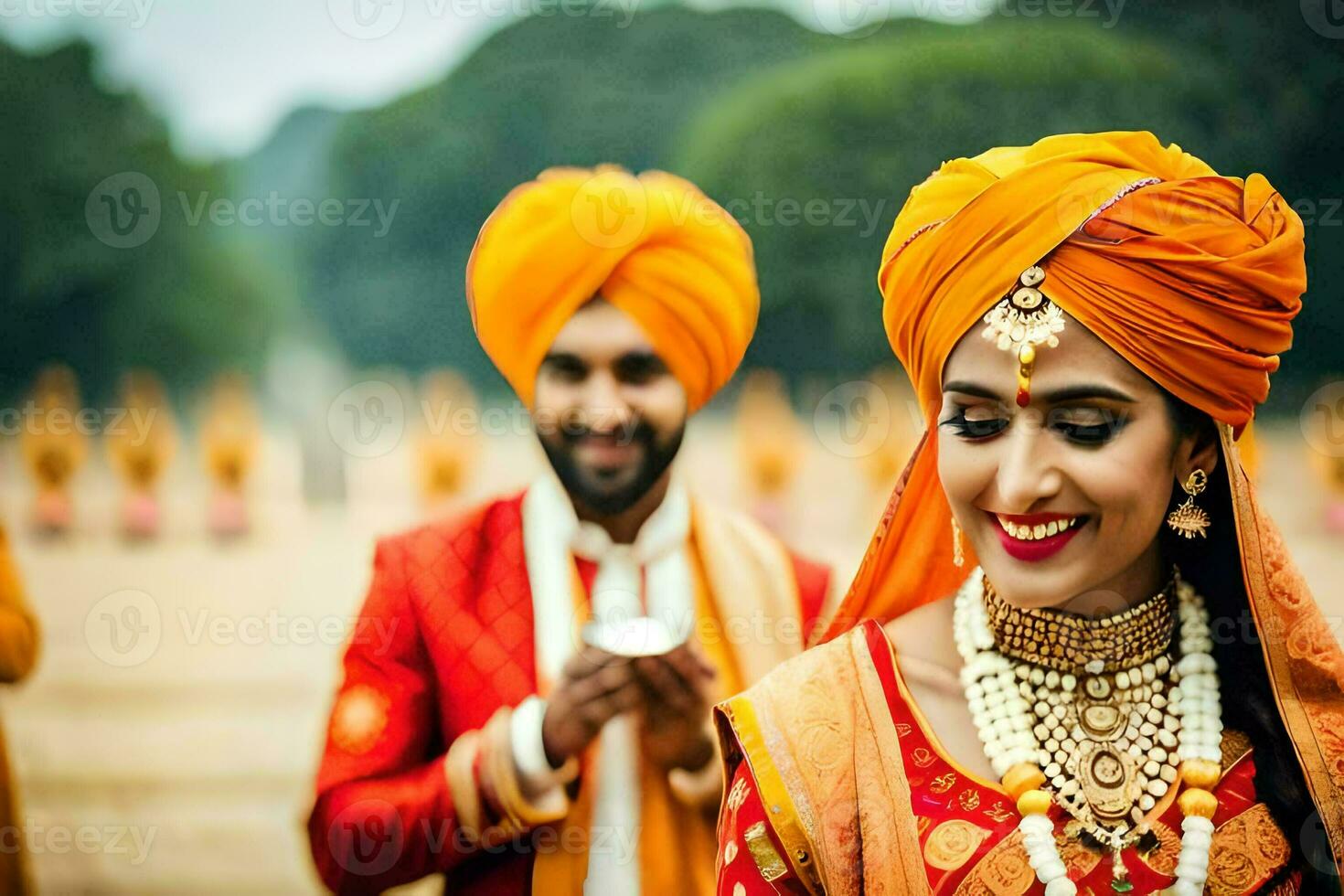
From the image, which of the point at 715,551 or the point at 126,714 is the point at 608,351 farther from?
the point at 126,714

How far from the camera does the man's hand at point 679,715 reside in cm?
241

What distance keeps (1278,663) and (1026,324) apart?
546 millimetres

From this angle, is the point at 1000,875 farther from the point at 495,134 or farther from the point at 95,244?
the point at 95,244

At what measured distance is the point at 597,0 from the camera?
2.94 metres

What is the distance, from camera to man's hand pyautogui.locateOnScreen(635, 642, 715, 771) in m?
2.41

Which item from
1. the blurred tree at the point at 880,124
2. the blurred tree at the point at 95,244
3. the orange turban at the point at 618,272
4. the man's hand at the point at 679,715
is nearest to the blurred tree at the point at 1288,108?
the blurred tree at the point at 880,124

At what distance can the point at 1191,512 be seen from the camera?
→ 1.73 m

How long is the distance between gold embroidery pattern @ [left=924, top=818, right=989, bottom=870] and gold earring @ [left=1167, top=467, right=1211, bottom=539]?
44cm

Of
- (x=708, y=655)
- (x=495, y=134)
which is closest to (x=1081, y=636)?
(x=708, y=655)

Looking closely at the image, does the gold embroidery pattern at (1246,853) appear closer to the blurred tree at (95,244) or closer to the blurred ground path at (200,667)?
the blurred ground path at (200,667)

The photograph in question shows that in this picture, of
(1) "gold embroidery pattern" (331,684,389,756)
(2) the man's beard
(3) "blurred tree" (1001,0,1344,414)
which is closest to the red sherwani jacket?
(1) "gold embroidery pattern" (331,684,389,756)

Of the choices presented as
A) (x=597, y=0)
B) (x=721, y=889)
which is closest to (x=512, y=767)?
(x=721, y=889)

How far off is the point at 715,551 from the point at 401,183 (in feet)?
3.52

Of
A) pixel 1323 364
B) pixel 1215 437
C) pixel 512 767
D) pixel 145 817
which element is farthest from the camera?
pixel 145 817
